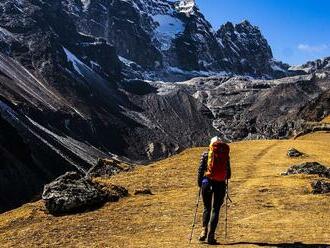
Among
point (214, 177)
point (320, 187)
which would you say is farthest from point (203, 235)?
point (320, 187)

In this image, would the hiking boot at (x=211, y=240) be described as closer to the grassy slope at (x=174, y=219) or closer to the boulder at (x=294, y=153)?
the grassy slope at (x=174, y=219)

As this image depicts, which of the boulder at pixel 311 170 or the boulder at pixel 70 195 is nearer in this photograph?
the boulder at pixel 70 195

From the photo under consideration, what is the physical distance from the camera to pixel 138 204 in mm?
23125

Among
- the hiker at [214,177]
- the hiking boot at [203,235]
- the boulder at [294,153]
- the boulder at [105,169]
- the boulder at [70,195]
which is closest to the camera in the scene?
the hiking boot at [203,235]

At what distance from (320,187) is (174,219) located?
23.0 ft

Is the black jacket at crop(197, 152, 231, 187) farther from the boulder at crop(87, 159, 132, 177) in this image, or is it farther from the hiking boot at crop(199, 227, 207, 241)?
the boulder at crop(87, 159, 132, 177)

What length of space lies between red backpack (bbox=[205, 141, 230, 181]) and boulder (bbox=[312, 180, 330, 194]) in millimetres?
8153

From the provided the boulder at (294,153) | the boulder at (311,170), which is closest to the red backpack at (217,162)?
the boulder at (311,170)

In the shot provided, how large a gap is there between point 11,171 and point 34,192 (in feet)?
24.9

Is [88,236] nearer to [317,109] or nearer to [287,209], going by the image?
[287,209]

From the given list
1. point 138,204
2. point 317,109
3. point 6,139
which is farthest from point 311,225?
point 6,139

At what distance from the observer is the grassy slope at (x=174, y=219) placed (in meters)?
18.2

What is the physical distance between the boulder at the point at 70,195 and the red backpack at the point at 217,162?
6.10m

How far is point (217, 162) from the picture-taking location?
57.9ft
